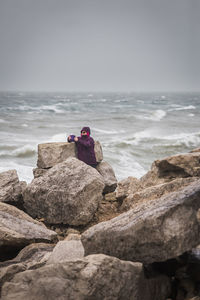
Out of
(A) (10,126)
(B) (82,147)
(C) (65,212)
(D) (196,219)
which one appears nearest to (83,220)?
(C) (65,212)

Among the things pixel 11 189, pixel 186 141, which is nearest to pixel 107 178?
pixel 11 189

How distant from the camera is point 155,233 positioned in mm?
3539

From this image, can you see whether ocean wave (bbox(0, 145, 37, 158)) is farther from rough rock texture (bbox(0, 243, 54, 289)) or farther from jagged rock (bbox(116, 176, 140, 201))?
rough rock texture (bbox(0, 243, 54, 289))

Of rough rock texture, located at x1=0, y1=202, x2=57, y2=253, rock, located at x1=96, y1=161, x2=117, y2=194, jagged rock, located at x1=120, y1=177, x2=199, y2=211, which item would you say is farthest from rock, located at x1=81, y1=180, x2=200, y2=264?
rock, located at x1=96, y1=161, x2=117, y2=194

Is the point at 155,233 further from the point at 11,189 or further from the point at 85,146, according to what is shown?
the point at 85,146

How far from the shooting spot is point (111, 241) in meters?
3.80

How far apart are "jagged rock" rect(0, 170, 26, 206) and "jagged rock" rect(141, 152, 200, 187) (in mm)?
2628

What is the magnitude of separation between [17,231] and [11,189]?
2068mm

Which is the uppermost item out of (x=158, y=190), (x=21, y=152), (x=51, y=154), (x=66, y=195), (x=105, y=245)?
(x=51, y=154)

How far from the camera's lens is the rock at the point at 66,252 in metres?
4.17

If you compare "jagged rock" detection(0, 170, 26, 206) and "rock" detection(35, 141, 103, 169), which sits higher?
"rock" detection(35, 141, 103, 169)

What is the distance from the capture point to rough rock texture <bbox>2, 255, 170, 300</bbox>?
3.01 meters

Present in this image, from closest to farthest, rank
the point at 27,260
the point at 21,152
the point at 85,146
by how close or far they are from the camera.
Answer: the point at 27,260 → the point at 85,146 → the point at 21,152

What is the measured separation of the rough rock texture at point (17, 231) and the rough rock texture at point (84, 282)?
1.52m
